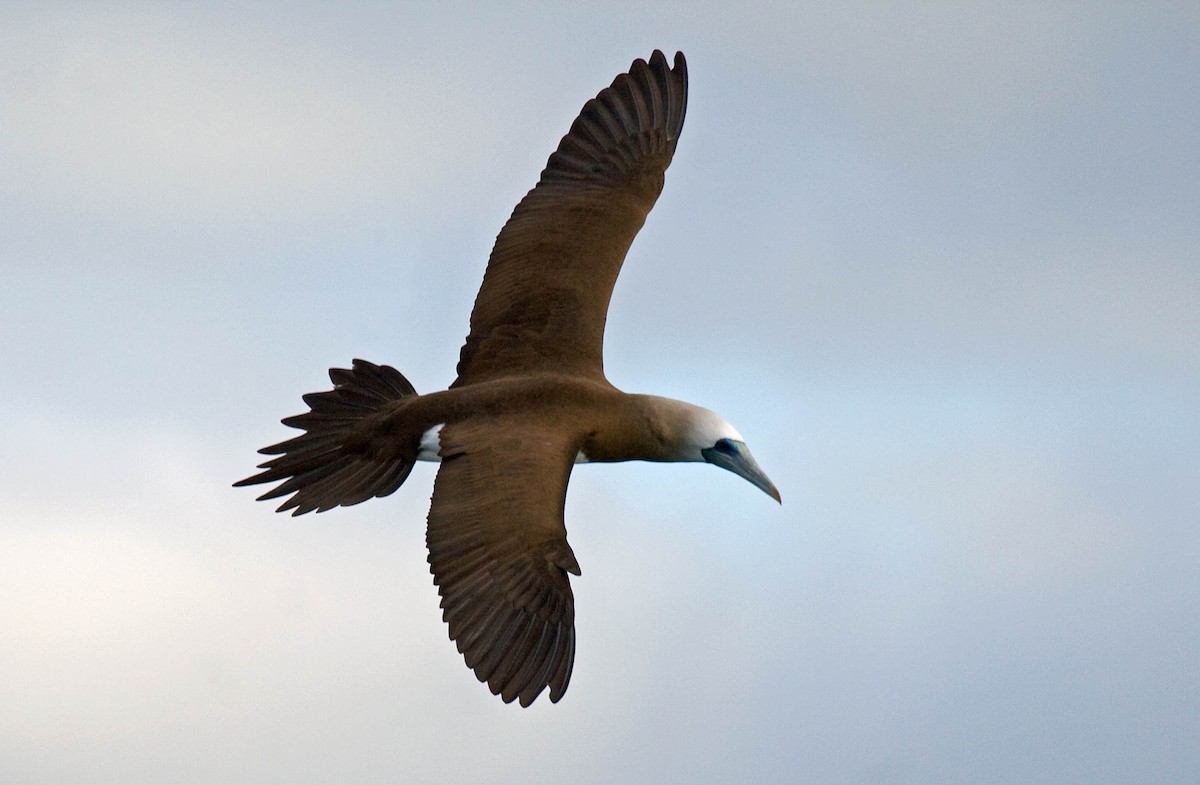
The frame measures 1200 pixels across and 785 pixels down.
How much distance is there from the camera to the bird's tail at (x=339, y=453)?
11266 mm

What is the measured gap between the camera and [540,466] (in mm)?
10719

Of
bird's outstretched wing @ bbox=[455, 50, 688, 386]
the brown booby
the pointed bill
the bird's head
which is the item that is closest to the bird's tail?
the brown booby

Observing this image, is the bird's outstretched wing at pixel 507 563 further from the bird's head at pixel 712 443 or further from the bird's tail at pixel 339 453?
the bird's head at pixel 712 443

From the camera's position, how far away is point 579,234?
12555 mm

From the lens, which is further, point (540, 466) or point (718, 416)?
point (718, 416)

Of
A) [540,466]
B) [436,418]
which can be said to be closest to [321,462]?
[436,418]

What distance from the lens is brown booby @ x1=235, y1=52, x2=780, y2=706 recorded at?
1030cm

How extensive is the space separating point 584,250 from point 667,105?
1.72 metres

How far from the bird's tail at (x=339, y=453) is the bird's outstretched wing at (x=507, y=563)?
0.71 m

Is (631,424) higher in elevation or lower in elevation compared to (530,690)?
higher

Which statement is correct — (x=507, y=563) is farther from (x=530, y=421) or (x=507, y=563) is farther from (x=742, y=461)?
(x=742, y=461)

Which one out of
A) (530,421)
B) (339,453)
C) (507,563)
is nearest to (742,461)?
(530,421)

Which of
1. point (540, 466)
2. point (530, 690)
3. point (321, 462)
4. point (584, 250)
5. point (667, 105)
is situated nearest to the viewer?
point (530, 690)

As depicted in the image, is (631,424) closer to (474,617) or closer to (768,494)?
(768,494)
